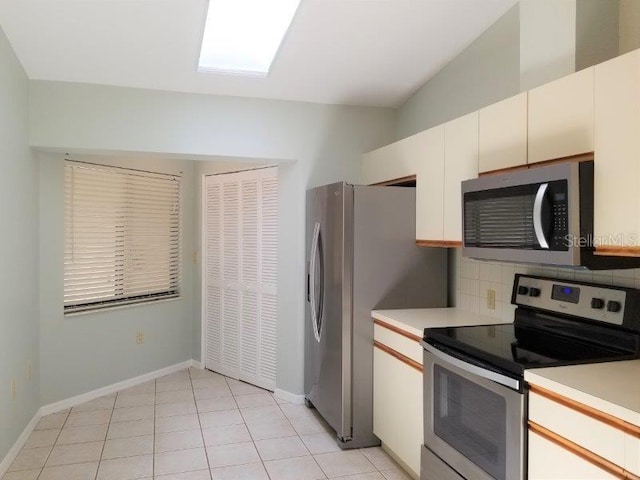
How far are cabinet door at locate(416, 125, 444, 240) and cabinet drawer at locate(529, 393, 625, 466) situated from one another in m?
1.24

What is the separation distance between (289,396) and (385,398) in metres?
1.21

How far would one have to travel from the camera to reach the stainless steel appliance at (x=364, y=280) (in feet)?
10.0

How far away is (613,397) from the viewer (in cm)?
147

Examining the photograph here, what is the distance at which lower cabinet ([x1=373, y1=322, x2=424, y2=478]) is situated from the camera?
258 cm

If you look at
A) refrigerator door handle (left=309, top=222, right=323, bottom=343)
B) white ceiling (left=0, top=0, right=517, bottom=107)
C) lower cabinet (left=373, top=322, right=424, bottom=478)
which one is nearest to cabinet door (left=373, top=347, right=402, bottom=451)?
lower cabinet (left=373, top=322, right=424, bottom=478)

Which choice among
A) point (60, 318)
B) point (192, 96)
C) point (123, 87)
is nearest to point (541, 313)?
point (192, 96)

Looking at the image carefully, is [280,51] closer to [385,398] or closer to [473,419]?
[385,398]

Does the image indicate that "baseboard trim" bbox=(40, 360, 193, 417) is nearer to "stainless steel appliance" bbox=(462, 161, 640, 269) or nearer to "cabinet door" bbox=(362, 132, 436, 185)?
"cabinet door" bbox=(362, 132, 436, 185)

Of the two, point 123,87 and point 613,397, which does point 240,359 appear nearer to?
point 123,87

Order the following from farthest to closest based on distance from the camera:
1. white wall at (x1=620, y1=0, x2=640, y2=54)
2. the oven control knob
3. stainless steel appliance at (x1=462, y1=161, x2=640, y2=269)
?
white wall at (x1=620, y1=0, x2=640, y2=54) → the oven control knob → stainless steel appliance at (x1=462, y1=161, x2=640, y2=269)

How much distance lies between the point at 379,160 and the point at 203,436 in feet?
7.31

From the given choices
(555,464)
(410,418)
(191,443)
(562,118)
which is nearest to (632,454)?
(555,464)

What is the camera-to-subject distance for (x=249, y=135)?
12.2 ft

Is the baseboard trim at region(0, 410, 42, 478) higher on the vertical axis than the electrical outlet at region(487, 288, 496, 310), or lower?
lower
